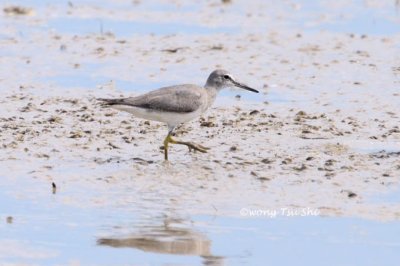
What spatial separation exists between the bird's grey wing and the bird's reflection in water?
3025 mm

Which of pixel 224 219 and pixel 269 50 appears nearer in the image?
pixel 224 219

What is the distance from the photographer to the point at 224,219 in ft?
33.7

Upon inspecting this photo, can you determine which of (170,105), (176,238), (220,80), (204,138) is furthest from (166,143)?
(176,238)

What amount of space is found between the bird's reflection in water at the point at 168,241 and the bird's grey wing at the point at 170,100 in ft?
9.92

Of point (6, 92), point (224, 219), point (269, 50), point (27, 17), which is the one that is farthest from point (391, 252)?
point (27, 17)

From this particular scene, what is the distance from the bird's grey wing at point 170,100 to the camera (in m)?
12.9

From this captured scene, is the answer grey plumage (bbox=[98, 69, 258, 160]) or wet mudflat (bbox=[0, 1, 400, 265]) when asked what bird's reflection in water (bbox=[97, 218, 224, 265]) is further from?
grey plumage (bbox=[98, 69, 258, 160])

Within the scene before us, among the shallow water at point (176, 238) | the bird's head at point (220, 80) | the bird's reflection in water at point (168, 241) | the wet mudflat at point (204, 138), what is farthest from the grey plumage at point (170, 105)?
the bird's reflection in water at point (168, 241)

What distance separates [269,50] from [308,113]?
340cm

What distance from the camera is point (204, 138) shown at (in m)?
13.5

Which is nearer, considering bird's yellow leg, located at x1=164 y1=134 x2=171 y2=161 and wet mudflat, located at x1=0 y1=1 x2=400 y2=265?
wet mudflat, located at x1=0 y1=1 x2=400 y2=265

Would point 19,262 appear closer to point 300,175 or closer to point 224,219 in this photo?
point 224,219

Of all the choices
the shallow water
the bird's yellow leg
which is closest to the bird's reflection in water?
the shallow water

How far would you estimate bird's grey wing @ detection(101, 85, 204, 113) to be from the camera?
12.9m
